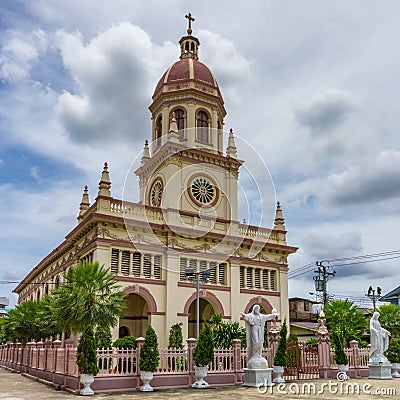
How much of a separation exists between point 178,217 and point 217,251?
3.62 metres

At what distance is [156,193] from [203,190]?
3.45 metres

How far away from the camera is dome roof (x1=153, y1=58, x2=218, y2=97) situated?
36594 millimetres

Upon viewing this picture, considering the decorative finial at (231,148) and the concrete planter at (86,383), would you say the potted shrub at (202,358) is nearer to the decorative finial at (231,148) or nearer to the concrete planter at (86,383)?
the concrete planter at (86,383)

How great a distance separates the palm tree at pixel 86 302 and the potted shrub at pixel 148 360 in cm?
300

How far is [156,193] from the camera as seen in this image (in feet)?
113

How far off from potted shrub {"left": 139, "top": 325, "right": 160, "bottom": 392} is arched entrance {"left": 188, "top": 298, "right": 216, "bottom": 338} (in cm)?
1308

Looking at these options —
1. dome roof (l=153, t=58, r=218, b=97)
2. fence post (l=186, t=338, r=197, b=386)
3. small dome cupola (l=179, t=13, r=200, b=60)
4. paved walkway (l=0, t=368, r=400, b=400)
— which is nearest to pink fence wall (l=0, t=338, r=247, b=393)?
fence post (l=186, t=338, r=197, b=386)

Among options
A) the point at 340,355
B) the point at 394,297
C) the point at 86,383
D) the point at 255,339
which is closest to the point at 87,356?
the point at 86,383

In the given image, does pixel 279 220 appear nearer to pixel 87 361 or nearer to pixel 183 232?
pixel 183 232

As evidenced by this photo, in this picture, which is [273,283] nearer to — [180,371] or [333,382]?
[333,382]

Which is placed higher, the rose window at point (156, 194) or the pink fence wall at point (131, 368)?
the rose window at point (156, 194)

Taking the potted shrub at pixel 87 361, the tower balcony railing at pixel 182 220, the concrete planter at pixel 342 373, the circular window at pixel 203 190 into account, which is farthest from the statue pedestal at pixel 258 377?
the circular window at pixel 203 190

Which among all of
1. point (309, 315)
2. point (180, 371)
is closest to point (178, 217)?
point (180, 371)

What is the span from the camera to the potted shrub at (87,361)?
54.4 ft
